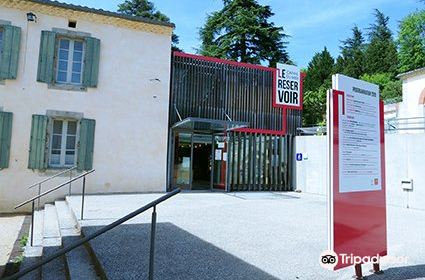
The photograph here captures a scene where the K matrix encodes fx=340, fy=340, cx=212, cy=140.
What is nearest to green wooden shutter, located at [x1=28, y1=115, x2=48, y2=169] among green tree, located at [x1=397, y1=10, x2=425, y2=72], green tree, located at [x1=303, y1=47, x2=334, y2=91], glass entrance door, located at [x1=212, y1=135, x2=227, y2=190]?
glass entrance door, located at [x1=212, y1=135, x2=227, y2=190]

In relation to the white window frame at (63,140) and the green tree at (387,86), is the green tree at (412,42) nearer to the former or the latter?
the green tree at (387,86)

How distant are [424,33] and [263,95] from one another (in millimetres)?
32889

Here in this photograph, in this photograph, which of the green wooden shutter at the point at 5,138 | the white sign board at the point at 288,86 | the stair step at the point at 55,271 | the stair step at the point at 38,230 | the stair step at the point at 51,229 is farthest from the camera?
the white sign board at the point at 288,86

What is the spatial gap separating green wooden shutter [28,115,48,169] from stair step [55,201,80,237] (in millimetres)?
1637

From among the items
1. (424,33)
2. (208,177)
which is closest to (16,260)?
(208,177)

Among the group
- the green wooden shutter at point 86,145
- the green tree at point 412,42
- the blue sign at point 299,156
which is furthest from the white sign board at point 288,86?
the green tree at point 412,42

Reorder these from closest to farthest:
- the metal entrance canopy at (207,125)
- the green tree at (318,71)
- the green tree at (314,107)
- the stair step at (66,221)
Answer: the stair step at (66,221)
the metal entrance canopy at (207,125)
the green tree at (314,107)
the green tree at (318,71)

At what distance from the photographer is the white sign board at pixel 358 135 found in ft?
11.3

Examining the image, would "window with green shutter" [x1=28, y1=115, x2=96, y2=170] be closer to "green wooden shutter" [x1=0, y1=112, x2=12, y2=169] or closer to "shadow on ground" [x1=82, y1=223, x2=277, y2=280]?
"green wooden shutter" [x1=0, y1=112, x2=12, y2=169]

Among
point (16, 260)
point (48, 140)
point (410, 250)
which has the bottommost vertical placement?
point (16, 260)

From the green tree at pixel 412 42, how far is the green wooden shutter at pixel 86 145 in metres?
34.4

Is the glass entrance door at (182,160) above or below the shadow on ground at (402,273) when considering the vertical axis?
above

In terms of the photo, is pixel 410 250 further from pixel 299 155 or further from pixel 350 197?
pixel 299 155

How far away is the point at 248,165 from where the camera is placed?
12.6 metres
